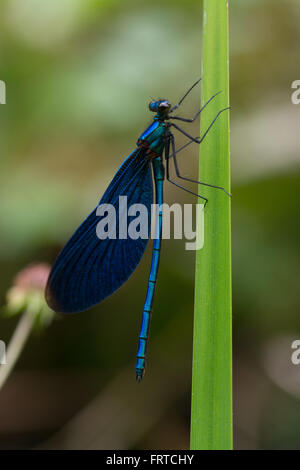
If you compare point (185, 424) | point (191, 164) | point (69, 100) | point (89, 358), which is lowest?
point (185, 424)

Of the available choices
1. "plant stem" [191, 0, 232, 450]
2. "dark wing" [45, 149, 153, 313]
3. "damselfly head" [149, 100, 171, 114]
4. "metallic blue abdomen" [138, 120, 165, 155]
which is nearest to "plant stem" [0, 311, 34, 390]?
"dark wing" [45, 149, 153, 313]

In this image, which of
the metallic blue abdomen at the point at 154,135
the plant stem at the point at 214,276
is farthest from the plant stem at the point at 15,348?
the metallic blue abdomen at the point at 154,135

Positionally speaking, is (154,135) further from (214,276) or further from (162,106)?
(214,276)

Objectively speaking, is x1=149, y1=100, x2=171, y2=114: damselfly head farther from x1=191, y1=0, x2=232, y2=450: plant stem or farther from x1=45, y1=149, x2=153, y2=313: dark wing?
x1=191, y1=0, x2=232, y2=450: plant stem

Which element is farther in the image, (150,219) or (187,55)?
(187,55)

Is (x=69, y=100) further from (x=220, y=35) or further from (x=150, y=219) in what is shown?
(x=220, y=35)

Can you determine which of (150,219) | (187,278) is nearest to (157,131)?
(150,219)
